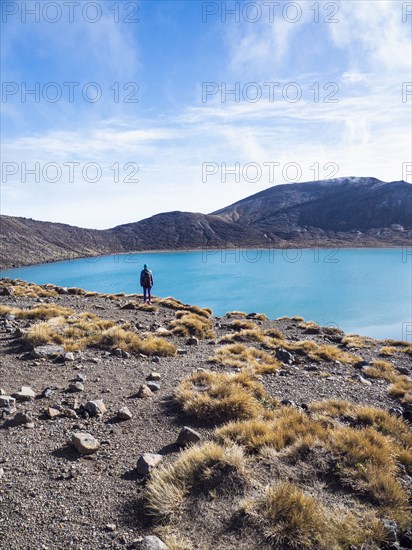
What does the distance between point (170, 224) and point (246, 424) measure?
180m

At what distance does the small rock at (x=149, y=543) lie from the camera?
326 centimetres

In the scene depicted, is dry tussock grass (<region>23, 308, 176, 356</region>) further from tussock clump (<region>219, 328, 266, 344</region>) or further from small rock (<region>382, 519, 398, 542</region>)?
small rock (<region>382, 519, 398, 542</region>)

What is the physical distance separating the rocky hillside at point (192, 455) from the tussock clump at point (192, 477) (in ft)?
0.05

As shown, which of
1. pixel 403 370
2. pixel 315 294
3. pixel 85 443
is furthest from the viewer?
pixel 315 294

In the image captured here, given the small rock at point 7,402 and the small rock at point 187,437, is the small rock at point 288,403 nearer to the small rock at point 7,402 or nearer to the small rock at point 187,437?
the small rock at point 187,437

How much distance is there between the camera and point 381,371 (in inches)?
424

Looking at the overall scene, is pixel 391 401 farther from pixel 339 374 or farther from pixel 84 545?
pixel 84 545

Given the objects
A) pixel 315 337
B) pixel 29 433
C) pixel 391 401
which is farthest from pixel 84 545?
pixel 315 337

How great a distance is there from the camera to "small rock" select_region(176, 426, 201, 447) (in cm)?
523

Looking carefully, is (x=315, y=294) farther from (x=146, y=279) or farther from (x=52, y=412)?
(x=52, y=412)

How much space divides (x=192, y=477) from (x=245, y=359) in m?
6.37

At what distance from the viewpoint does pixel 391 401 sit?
26.6ft

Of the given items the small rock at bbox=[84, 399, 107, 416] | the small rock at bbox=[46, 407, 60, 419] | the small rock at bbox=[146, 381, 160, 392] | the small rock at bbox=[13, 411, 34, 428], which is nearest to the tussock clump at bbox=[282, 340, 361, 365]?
the small rock at bbox=[146, 381, 160, 392]

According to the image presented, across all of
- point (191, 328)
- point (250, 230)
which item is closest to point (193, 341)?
point (191, 328)
